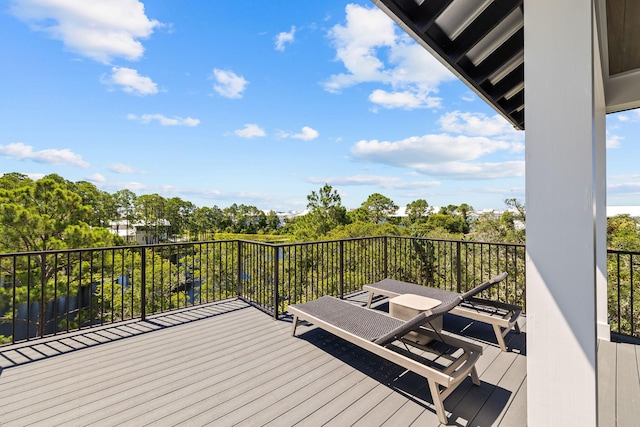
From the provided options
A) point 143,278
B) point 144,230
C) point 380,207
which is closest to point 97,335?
point 143,278

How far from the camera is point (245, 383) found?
2.49 m

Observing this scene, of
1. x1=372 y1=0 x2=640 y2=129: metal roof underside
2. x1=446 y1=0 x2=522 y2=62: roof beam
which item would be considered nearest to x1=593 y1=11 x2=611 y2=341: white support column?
x1=372 y1=0 x2=640 y2=129: metal roof underside

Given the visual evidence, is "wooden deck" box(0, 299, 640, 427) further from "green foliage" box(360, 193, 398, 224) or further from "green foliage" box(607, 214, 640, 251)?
"green foliage" box(360, 193, 398, 224)

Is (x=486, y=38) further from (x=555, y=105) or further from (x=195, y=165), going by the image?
(x=195, y=165)

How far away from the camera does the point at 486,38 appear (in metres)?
2.72

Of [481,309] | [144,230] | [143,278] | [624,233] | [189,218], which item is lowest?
[144,230]

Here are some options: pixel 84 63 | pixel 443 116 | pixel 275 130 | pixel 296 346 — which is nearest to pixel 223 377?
pixel 296 346

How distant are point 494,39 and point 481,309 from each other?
3.05 m

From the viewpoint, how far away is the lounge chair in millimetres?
Result: 3096

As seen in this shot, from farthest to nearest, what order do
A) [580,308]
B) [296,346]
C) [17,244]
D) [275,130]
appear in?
[275,130]
[17,244]
[296,346]
[580,308]

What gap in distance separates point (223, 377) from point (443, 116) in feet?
50.8

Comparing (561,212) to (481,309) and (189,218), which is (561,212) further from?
(189,218)

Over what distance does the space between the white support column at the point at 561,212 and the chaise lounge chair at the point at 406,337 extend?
0.71m

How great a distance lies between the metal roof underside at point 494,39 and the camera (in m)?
2.19
